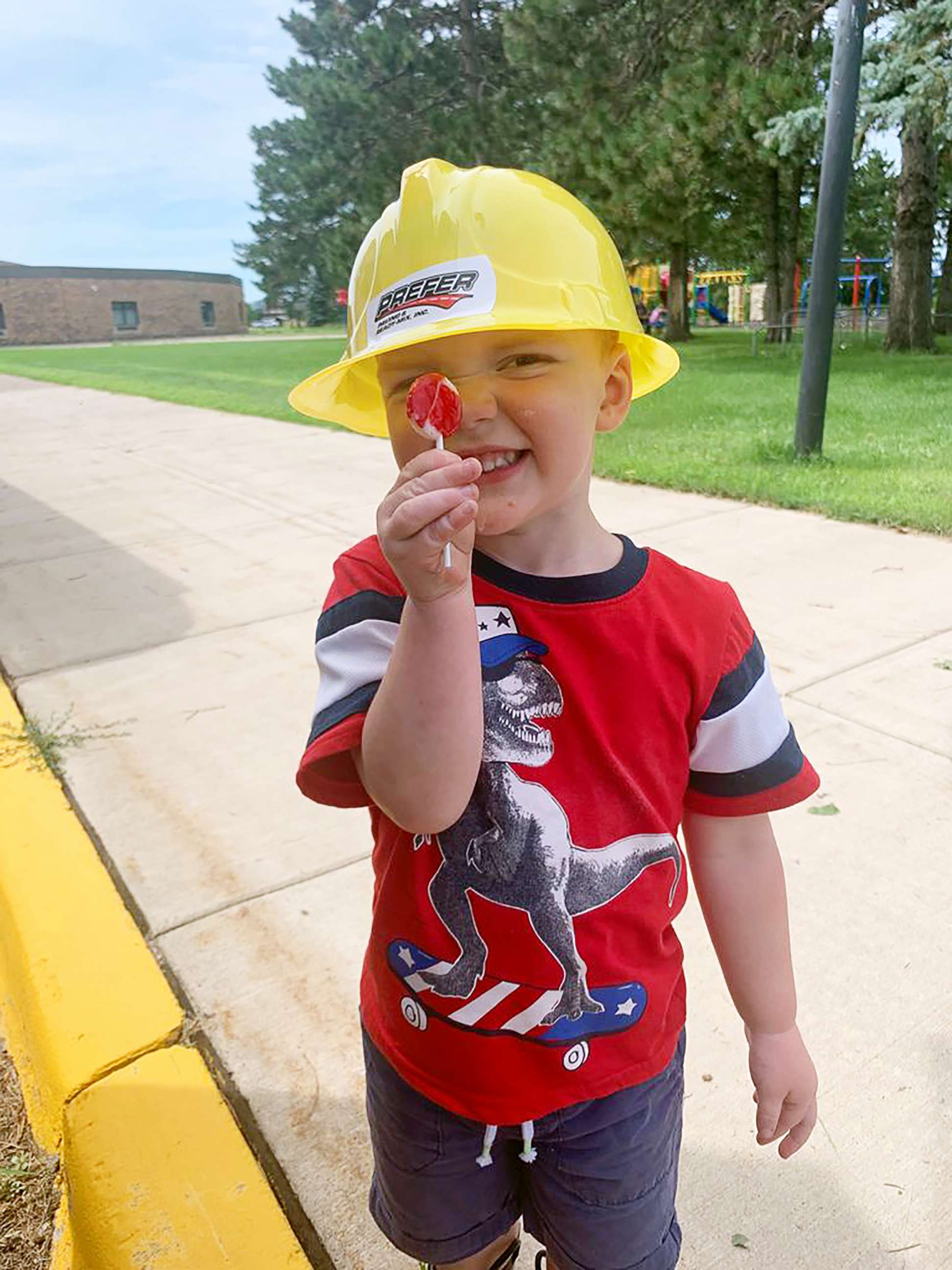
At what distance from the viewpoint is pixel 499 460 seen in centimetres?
113

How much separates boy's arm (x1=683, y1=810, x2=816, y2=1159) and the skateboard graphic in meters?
0.16

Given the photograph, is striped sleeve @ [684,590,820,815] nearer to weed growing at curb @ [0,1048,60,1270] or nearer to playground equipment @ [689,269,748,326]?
weed growing at curb @ [0,1048,60,1270]

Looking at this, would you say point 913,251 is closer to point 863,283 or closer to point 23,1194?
point 23,1194

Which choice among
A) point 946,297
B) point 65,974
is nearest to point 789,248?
point 946,297

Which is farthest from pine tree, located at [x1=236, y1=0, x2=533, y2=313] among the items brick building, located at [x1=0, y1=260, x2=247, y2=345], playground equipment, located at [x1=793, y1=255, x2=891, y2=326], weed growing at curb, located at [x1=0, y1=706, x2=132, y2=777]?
brick building, located at [x1=0, y1=260, x2=247, y2=345]

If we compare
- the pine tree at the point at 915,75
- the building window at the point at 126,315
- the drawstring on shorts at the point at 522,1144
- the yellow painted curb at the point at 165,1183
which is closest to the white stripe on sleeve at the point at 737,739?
the drawstring on shorts at the point at 522,1144

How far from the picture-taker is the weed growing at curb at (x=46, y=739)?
133 inches

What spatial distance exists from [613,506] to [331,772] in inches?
203

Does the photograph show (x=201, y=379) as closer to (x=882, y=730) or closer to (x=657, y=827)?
(x=882, y=730)

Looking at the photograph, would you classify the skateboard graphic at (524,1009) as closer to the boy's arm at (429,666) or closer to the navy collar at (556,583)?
the boy's arm at (429,666)

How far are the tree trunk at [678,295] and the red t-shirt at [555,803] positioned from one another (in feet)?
75.2

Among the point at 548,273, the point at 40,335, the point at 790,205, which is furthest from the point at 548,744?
the point at 40,335

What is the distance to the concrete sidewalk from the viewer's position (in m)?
1.81

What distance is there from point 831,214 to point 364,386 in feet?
20.5
